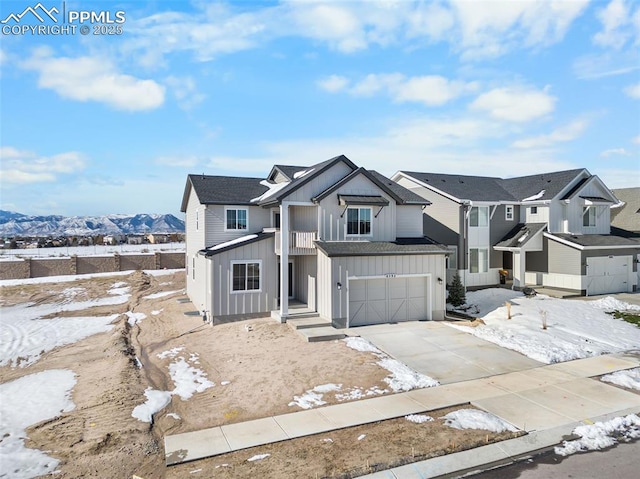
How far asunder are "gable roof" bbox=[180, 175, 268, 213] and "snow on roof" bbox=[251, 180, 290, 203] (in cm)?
24

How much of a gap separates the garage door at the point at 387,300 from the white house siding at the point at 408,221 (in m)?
2.94

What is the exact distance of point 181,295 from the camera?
2605cm

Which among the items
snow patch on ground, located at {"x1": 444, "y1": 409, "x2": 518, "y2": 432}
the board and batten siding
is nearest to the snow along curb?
snow patch on ground, located at {"x1": 444, "y1": 409, "x2": 518, "y2": 432}

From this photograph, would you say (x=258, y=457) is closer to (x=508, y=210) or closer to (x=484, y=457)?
(x=484, y=457)

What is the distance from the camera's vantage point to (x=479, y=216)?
25.5 metres

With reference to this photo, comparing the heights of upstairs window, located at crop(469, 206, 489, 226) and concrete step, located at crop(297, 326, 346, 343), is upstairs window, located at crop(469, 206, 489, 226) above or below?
above

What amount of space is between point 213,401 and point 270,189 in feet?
45.7

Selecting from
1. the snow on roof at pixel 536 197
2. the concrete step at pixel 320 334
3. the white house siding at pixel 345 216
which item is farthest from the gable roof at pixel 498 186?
the concrete step at pixel 320 334

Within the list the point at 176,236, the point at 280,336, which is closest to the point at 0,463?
the point at 280,336

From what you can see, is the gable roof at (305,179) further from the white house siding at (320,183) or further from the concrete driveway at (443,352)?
the concrete driveway at (443,352)

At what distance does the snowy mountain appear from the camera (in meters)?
130

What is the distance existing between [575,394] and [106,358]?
573 inches

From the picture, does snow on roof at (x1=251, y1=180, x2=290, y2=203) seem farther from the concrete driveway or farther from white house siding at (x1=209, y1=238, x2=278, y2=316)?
the concrete driveway

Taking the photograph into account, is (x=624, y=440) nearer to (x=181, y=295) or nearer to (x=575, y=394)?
(x=575, y=394)
